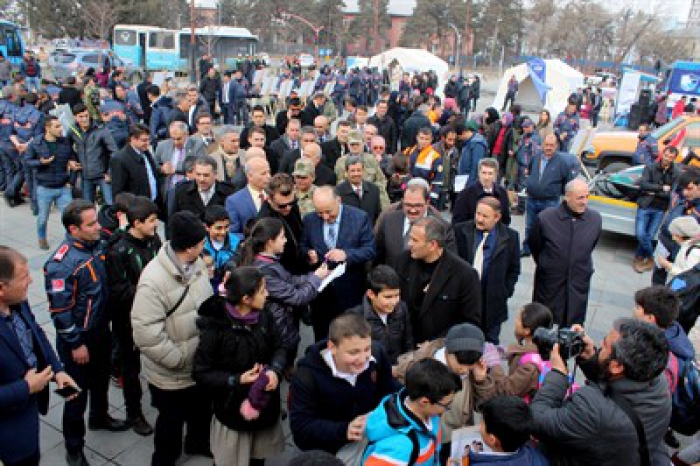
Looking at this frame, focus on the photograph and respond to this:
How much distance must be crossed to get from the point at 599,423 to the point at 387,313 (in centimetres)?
132

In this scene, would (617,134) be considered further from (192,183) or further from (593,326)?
(192,183)

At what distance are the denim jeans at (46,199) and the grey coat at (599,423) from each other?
22.6 feet

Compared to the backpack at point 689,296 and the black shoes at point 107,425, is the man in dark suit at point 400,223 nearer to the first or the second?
the backpack at point 689,296

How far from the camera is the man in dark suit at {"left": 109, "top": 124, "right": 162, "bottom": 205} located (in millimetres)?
6086

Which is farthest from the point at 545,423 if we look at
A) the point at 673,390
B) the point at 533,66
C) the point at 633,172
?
the point at 533,66

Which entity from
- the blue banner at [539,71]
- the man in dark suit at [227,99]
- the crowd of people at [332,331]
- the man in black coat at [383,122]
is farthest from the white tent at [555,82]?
the crowd of people at [332,331]

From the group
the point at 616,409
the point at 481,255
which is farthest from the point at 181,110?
the point at 616,409

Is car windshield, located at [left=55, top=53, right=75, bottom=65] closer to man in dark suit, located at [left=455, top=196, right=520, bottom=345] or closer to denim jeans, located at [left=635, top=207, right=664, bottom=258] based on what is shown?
denim jeans, located at [left=635, top=207, right=664, bottom=258]

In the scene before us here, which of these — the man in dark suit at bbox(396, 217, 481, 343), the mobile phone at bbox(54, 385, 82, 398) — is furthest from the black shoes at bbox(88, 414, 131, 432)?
the man in dark suit at bbox(396, 217, 481, 343)

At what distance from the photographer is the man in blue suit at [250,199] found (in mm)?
4613

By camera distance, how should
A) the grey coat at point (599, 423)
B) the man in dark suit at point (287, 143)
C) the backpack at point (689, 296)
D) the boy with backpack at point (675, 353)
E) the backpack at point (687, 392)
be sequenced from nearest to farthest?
the grey coat at point (599, 423)
the boy with backpack at point (675, 353)
the backpack at point (687, 392)
the backpack at point (689, 296)
the man in dark suit at point (287, 143)

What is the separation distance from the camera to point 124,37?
33.0m

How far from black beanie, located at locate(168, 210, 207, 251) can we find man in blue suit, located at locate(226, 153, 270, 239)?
1419 millimetres

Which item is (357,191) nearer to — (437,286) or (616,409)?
(437,286)
